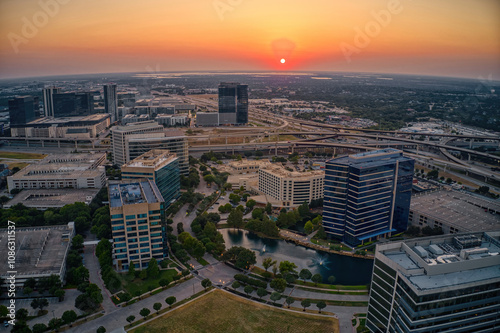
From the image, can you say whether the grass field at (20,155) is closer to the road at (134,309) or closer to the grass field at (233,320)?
the road at (134,309)

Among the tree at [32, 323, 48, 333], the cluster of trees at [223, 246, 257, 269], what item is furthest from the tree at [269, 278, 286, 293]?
the tree at [32, 323, 48, 333]

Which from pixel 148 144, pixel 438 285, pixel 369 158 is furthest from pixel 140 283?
pixel 148 144

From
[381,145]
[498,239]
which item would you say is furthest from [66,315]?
[381,145]

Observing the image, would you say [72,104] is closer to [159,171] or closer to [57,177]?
[57,177]

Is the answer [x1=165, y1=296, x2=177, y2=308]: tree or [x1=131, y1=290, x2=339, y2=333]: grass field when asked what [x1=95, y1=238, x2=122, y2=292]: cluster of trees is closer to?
[x1=165, y1=296, x2=177, y2=308]: tree

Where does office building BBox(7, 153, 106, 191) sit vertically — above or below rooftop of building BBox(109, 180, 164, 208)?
below

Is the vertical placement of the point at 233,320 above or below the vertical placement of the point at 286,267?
below

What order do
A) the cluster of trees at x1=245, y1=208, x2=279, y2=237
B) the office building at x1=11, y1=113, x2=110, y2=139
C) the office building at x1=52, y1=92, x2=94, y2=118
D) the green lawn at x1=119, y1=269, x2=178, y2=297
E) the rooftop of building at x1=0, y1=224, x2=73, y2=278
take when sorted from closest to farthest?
the green lawn at x1=119, y1=269, x2=178, y2=297
the rooftop of building at x1=0, y1=224, x2=73, y2=278
the cluster of trees at x1=245, y1=208, x2=279, y2=237
the office building at x1=11, y1=113, x2=110, y2=139
the office building at x1=52, y1=92, x2=94, y2=118

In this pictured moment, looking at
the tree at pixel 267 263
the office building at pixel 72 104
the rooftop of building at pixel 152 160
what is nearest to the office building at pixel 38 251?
the rooftop of building at pixel 152 160
